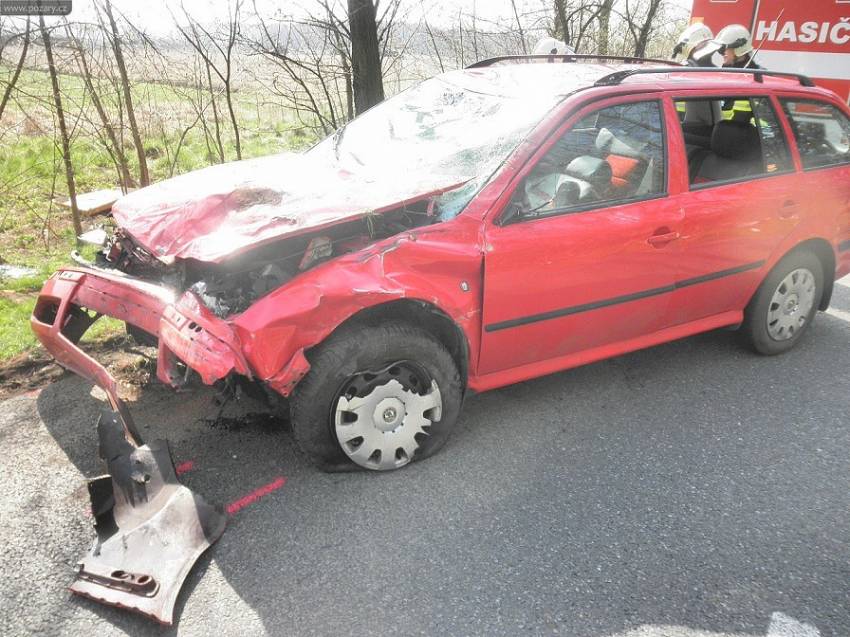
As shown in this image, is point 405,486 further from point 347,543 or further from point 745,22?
point 745,22

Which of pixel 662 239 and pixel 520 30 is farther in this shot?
pixel 520 30

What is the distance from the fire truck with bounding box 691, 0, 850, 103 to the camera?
25.7 ft

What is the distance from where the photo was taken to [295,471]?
307 cm

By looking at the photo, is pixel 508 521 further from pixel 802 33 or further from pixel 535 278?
pixel 802 33

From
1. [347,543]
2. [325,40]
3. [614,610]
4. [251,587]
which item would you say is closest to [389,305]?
[347,543]

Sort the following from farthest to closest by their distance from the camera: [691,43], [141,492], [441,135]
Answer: [691,43] < [441,135] < [141,492]

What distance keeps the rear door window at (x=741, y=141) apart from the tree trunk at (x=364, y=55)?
11.4 ft

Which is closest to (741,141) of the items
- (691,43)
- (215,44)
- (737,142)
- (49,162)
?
(737,142)

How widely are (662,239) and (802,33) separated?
6536 millimetres

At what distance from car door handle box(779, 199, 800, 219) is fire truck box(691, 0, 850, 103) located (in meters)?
4.88

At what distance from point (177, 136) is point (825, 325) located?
6716 mm

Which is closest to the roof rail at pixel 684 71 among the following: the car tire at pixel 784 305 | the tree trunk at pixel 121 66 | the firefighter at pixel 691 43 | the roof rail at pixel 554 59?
the roof rail at pixel 554 59

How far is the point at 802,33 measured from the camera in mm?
8086

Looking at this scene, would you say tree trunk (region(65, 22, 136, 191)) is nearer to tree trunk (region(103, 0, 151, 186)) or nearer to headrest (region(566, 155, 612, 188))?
tree trunk (region(103, 0, 151, 186))
